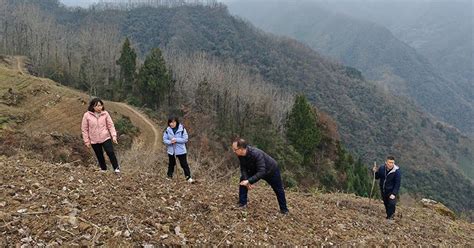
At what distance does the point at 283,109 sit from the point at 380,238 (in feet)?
184

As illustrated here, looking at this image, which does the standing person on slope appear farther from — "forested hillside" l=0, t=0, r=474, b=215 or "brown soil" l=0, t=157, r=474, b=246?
"forested hillside" l=0, t=0, r=474, b=215

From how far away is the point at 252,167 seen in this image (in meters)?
8.65

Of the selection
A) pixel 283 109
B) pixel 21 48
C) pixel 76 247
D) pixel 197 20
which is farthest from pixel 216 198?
pixel 197 20

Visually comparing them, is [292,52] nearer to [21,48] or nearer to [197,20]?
[197,20]

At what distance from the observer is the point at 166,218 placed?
292 inches

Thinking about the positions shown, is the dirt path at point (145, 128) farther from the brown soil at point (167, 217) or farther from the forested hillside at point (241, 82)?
the brown soil at point (167, 217)

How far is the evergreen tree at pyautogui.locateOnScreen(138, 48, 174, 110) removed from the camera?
52.4 meters

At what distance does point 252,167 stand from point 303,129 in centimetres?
3922

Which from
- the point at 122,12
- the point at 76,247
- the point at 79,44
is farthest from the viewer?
the point at 122,12

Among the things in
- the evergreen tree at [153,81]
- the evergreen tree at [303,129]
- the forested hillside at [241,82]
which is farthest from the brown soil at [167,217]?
the evergreen tree at [153,81]

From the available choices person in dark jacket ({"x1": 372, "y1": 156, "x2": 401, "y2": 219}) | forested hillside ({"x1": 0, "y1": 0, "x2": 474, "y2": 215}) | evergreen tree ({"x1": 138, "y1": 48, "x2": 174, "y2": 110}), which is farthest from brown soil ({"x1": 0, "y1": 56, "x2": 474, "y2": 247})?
evergreen tree ({"x1": 138, "y1": 48, "x2": 174, "y2": 110})

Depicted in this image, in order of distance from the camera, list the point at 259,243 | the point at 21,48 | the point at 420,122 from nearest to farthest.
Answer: the point at 259,243 → the point at 21,48 → the point at 420,122

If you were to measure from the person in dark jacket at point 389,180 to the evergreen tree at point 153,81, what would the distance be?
4312 centimetres

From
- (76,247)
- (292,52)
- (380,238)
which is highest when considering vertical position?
(76,247)
